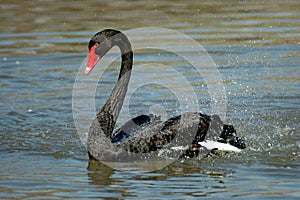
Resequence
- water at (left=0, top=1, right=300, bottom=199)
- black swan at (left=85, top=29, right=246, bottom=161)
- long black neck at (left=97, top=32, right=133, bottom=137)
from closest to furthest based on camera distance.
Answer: water at (left=0, top=1, right=300, bottom=199) → black swan at (left=85, top=29, right=246, bottom=161) → long black neck at (left=97, top=32, right=133, bottom=137)

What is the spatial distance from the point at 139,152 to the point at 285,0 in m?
7.85

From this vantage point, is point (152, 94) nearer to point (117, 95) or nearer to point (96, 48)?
point (117, 95)

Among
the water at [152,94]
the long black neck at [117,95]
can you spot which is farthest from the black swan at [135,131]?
the water at [152,94]

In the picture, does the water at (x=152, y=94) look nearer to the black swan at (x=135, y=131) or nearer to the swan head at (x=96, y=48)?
the black swan at (x=135, y=131)

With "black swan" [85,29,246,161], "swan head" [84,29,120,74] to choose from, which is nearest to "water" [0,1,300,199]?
"black swan" [85,29,246,161]

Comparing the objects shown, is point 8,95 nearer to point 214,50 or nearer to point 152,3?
point 214,50

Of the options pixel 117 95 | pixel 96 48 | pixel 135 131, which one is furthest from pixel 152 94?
pixel 96 48

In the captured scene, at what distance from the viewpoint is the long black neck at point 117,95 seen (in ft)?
21.2

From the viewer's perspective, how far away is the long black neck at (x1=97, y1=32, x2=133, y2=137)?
255 inches

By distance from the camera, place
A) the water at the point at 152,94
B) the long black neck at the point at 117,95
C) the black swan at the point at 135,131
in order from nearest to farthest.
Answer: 1. the water at the point at 152,94
2. the black swan at the point at 135,131
3. the long black neck at the point at 117,95

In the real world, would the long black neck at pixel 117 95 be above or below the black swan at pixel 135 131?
above

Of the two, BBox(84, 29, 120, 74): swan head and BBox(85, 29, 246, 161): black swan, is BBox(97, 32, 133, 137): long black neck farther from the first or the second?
BBox(84, 29, 120, 74): swan head

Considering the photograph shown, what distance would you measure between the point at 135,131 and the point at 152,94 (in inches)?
81.0

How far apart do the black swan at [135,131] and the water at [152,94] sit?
0.18m
